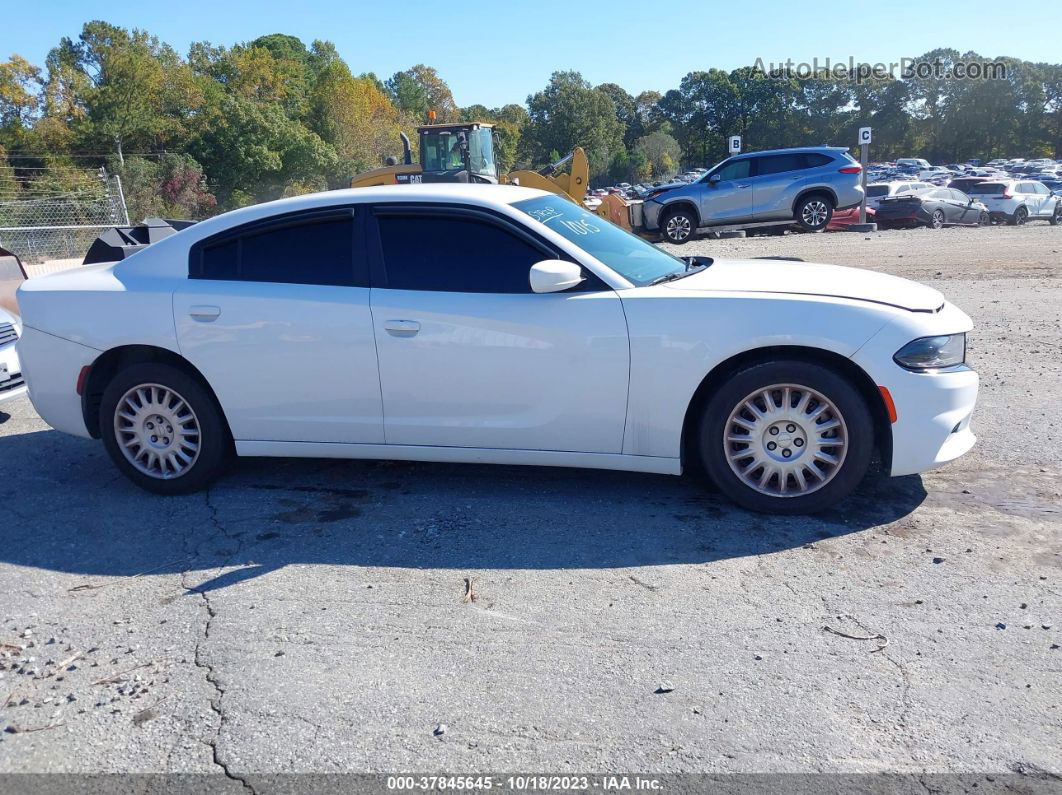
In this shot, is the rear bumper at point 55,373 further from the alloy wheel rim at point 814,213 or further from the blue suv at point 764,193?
the alloy wheel rim at point 814,213

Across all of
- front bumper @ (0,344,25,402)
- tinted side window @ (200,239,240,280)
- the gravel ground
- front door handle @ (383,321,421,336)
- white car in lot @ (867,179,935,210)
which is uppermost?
tinted side window @ (200,239,240,280)

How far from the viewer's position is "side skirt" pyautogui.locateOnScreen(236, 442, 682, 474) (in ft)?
15.3

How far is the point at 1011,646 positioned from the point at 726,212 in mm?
17626

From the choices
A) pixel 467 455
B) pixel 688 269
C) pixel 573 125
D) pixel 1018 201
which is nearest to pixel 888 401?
pixel 688 269

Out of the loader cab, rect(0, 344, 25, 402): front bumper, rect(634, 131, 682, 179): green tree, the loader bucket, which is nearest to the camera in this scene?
rect(0, 344, 25, 402): front bumper

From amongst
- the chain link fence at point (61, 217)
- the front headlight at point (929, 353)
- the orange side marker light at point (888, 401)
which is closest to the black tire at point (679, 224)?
the chain link fence at point (61, 217)

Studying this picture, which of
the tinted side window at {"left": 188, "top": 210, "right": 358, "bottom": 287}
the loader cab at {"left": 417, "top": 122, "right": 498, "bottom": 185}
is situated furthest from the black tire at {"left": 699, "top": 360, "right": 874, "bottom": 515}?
the loader cab at {"left": 417, "top": 122, "right": 498, "bottom": 185}

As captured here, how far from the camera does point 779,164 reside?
1983cm

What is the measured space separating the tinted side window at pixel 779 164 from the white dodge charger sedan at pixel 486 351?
15.4 m

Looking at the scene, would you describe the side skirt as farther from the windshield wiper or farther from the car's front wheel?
the car's front wheel

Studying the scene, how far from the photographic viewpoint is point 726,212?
20078 mm

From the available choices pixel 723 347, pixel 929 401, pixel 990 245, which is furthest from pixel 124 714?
pixel 990 245

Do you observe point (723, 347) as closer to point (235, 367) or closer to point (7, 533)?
point (235, 367)

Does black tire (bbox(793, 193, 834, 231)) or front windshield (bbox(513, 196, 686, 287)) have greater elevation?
front windshield (bbox(513, 196, 686, 287))
